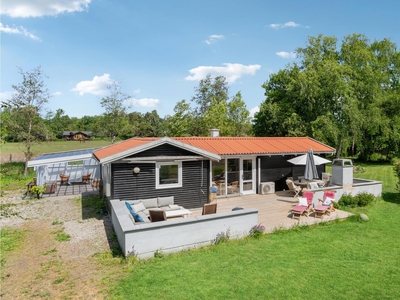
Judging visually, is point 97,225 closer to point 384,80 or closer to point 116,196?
point 116,196

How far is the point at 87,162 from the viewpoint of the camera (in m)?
21.0

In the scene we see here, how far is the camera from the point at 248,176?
48.3 feet

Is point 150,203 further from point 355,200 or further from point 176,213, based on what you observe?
point 355,200

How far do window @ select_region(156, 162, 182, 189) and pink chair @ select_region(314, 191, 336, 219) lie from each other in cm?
592

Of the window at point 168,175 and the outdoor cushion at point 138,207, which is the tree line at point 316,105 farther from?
the outdoor cushion at point 138,207

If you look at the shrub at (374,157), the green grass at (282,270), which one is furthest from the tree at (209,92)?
the green grass at (282,270)

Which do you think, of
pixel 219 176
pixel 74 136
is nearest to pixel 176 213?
pixel 219 176

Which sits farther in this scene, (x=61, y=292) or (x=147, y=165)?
(x=147, y=165)

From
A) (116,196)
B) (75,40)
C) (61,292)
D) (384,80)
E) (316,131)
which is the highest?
(384,80)

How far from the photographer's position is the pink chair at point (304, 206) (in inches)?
414

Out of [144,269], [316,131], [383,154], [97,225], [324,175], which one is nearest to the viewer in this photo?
[144,269]

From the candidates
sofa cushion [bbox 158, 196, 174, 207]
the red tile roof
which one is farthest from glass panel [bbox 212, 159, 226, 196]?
sofa cushion [bbox 158, 196, 174, 207]

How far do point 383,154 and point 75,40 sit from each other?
39490mm

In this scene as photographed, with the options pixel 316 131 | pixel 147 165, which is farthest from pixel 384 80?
pixel 147 165
